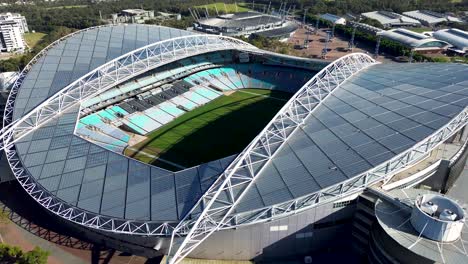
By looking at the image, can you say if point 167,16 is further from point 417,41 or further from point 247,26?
point 417,41

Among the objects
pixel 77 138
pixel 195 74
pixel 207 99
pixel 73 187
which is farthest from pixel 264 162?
pixel 195 74

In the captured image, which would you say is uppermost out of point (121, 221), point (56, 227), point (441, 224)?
point (441, 224)

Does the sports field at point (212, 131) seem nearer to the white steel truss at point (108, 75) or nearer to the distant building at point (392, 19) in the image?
the white steel truss at point (108, 75)

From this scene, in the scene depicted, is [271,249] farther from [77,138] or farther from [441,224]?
[77,138]

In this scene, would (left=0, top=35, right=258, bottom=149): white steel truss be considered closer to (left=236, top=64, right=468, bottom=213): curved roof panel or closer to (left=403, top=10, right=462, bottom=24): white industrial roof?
(left=236, top=64, right=468, bottom=213): curved roof panel

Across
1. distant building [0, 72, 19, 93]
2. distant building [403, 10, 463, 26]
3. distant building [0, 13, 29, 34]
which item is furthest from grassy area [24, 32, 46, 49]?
distant building [403, 10, 463, 26]

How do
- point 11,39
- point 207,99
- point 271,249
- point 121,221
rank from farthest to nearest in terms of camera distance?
1. point 11,39
2. point 207,99
3. point 271,249
4. point 121,221

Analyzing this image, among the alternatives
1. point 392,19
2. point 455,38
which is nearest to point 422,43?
point 455,38
